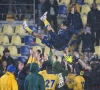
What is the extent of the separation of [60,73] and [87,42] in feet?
14.0

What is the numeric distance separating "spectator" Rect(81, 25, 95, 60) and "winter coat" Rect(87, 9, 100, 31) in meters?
0.55

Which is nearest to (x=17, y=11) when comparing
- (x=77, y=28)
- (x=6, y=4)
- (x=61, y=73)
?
(x=6, y=4)

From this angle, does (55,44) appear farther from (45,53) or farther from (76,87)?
(76,87)

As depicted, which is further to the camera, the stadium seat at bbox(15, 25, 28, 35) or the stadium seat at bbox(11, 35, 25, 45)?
the stadium seat at bbox(15, 25, 28, 35)

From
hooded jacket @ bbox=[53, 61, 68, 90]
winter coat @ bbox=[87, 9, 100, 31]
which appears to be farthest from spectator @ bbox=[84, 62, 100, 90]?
winter coat @ bbox=[87, 9, 100, 31]

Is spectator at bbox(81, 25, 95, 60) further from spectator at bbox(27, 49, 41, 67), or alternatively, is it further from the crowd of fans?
spectator at bbox(27, 49, 41, 67)

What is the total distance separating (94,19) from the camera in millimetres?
24016

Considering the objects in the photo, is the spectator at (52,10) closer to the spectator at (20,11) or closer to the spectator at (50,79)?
the spectator at (20,11)

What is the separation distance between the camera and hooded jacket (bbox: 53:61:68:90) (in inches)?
749

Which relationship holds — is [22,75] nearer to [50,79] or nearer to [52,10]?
[50,79]

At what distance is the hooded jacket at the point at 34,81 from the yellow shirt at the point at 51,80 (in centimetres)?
94

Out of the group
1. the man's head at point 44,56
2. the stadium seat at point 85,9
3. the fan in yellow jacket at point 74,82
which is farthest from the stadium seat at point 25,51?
the fan in yellow jacket at point 74,82

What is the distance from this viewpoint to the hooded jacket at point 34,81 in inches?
692

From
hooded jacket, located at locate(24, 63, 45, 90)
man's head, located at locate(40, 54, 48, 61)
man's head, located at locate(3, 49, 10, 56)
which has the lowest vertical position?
hooded jacket, located at locate(24, 63, 45, 90)
